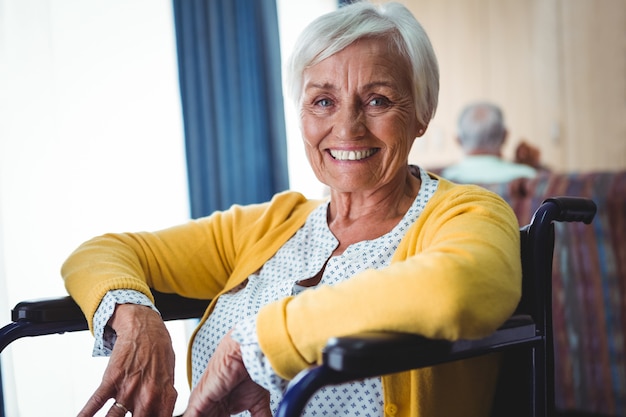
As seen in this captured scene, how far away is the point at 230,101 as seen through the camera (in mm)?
2660

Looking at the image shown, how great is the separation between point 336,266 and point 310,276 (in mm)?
61

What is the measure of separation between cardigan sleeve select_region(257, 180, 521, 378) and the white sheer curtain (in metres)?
1.32

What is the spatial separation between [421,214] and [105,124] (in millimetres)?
1355

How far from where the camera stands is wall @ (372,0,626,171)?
186 inches

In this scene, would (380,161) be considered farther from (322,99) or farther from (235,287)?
(235,287)

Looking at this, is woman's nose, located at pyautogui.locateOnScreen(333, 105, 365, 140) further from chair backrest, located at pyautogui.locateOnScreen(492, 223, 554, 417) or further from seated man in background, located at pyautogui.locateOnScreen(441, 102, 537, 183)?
seated man in background, located at pyautogui.locateOnScreen(441, 102, 537, 183)

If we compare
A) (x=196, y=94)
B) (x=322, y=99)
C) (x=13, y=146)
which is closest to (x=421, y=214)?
(x=322, y=99)

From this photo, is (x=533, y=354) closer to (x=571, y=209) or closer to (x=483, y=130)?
(x=571, y=209)

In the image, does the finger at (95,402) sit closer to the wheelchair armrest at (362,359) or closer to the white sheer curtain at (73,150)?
the wheelchair armrest at (362,359)

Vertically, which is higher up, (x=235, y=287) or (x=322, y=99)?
(x=322, y=99)

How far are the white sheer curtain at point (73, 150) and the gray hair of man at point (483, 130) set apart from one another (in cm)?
165

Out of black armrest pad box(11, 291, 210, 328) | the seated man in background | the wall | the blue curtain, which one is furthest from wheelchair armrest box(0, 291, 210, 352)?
the wall

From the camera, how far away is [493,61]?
5.16 m

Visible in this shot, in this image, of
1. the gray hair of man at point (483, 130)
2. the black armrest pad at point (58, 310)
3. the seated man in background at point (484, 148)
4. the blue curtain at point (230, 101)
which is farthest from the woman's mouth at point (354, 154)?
the gray hair of man at point (483, 130)
